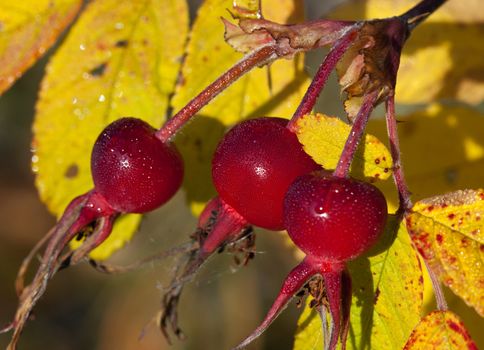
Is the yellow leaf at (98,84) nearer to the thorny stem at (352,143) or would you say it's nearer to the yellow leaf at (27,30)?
the yellow leaf at (27,30)

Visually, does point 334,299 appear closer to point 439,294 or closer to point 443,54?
point 439,294

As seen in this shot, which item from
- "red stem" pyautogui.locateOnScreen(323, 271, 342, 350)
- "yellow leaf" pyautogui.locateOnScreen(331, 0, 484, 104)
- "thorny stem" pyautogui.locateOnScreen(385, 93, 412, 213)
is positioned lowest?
"yellow leaf" pyautogui.locateOnScreen(331, 0, 484, 104)

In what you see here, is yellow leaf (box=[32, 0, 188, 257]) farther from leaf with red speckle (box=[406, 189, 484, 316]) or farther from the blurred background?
the blurred background

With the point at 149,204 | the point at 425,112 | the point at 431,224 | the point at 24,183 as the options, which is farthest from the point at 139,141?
the point at 24,183

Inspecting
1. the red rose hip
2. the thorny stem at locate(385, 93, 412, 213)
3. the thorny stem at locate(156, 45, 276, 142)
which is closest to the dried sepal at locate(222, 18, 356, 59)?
the thorny stem at locate(156, 45, 276, 142)

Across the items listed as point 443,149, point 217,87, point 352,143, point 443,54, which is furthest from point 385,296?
point 443,54

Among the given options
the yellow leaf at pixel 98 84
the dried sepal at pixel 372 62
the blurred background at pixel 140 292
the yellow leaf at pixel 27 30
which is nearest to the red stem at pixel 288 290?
the dried sepal at pixel 372 62
